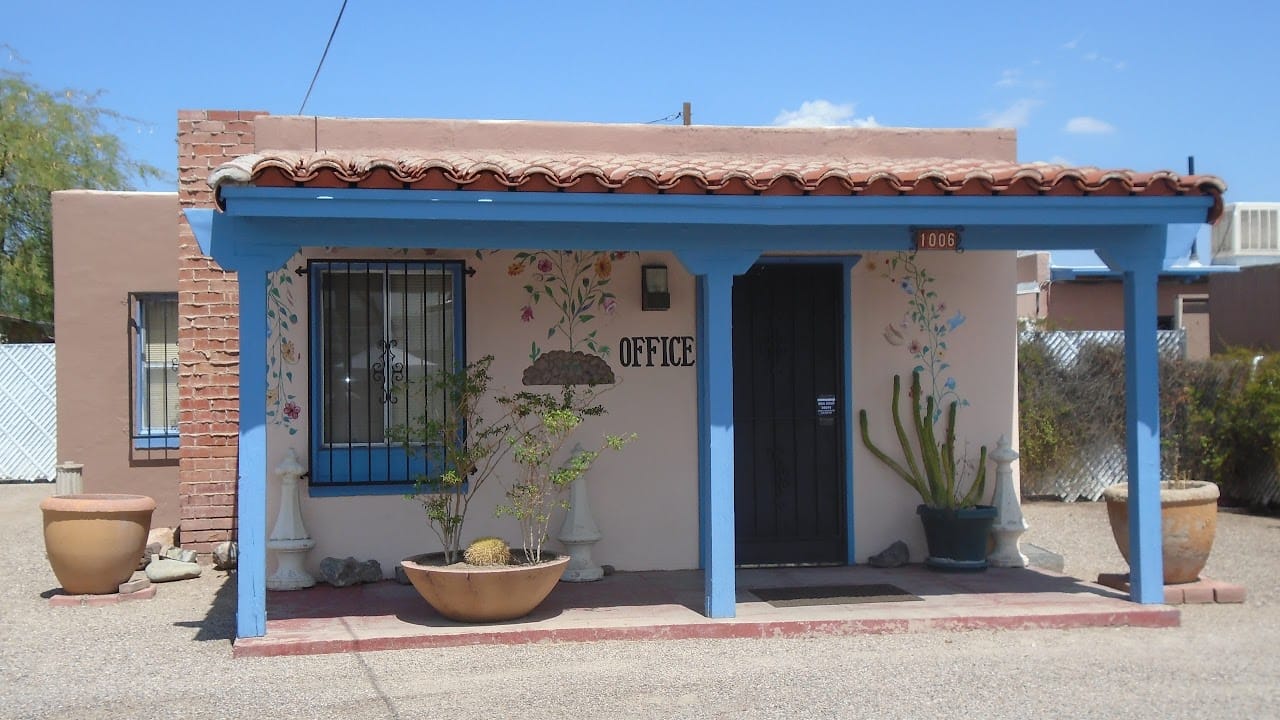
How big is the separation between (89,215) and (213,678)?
652 cm

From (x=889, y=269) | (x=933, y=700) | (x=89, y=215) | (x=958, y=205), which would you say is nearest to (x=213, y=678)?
(x=933, y=700)

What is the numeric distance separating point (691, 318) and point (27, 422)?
457 inches

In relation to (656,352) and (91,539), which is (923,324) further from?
(91,539)

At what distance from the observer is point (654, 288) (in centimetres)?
878

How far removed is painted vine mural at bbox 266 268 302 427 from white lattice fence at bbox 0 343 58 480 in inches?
375

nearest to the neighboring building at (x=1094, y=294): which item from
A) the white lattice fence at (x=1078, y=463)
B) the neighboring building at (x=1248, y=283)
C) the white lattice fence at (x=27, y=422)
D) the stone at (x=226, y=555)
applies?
the neighboring building at (x=1248, y=283)

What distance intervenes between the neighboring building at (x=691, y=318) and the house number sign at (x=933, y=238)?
17 mm

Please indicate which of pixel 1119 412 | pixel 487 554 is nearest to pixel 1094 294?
pixel 1119 412

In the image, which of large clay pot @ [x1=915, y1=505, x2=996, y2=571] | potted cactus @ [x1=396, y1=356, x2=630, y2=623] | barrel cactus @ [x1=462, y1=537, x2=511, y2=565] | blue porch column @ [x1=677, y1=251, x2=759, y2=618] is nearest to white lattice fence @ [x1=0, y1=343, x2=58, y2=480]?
potted cactus @ [x1=396, y1=356, x2=630, y2=623]

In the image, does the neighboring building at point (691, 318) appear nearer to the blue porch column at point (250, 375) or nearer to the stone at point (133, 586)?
the blue porch column at point (250, 375)

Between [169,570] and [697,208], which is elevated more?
[697,208]

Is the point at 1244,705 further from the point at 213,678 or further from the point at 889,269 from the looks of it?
the point at 213,678

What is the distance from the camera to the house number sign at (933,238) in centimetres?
730

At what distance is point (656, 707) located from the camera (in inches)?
219
